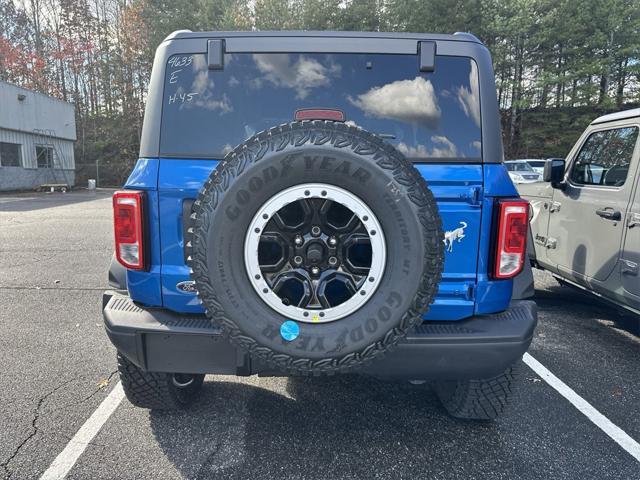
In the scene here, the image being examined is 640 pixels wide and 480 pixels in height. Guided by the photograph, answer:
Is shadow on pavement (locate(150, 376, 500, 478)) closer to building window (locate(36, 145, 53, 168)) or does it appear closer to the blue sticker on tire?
the blue sticker on tire

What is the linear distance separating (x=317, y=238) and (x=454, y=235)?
28.1 inches

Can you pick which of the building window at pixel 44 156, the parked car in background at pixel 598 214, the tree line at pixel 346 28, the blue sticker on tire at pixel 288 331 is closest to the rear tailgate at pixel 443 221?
the blue sticker on tire at pixel 288 331

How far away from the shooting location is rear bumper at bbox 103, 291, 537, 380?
2.06m

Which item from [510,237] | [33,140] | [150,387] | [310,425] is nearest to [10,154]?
[33,140]

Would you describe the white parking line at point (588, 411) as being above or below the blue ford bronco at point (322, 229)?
below

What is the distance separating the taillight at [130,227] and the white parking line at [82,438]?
110 cm

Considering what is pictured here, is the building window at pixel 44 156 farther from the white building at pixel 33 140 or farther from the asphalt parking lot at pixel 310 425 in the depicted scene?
the asphalt parking lot at pixel 310 425

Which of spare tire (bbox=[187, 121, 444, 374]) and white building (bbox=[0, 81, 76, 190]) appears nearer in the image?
spare tire (bbox=[187, 121, 444, 374])

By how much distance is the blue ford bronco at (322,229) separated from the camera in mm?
1824

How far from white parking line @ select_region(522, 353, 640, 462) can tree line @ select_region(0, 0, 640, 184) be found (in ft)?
88.0

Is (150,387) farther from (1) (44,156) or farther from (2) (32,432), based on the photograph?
(1) (44,156)

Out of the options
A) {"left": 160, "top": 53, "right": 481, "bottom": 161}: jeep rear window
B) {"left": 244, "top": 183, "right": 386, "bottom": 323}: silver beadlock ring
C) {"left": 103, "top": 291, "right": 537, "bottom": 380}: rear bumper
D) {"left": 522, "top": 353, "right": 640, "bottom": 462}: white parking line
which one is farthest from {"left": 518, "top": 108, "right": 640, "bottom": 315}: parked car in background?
{"left": 244, "top": 183, "right": 386, "bottom": 323}: silver beadlock ring

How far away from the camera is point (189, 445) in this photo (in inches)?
96.6

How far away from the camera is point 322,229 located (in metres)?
1.89
